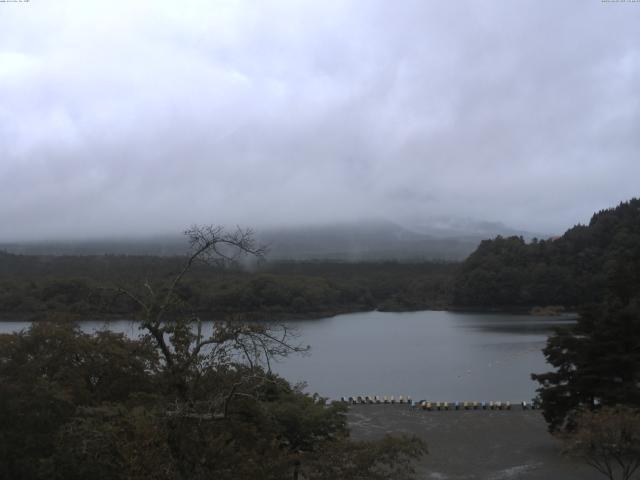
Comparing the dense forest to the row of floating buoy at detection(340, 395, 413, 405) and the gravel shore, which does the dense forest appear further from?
the gravel shore

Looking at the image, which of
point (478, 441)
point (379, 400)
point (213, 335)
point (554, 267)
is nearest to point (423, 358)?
point (379, 400)

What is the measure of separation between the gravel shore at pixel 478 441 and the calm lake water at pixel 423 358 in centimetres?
446

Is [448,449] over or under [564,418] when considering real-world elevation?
under

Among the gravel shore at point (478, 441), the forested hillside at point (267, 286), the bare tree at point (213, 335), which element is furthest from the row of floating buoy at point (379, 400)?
the bare tree at point (213, 335)

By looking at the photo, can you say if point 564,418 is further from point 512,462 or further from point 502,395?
point 502,395

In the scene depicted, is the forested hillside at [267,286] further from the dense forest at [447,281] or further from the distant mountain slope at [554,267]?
the distant mountain slope at [554,267]

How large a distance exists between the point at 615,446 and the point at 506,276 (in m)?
69.5

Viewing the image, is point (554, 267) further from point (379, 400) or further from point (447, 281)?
point (379, 400)

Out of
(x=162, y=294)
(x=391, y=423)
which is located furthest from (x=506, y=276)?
(x=162, y=294)

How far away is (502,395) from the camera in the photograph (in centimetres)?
2808

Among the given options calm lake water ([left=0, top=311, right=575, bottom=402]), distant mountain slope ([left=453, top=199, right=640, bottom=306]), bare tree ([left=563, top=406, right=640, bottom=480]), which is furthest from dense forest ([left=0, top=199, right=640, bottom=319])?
bare tree ([left=563, top=406, right=640, bottom=480])

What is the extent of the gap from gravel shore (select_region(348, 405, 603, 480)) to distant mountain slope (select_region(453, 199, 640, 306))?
177 ft

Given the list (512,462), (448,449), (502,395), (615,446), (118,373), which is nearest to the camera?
(118,373)

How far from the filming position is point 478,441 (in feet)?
59.6
